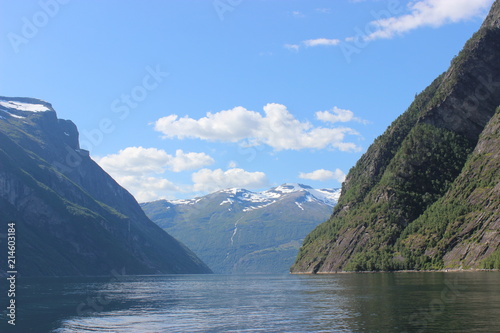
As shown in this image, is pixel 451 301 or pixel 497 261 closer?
pixel 451 301

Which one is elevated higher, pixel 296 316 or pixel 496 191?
pixel 496 191

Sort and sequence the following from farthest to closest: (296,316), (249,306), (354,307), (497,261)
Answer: (497,261) → (249,306) → (354,307) → (296,316)

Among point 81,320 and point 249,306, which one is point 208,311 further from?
point 81,320

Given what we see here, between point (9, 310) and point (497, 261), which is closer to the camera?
point (9, 310)

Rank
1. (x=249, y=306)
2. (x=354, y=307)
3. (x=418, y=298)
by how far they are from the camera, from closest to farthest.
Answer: (x=354, y=307), (x=418, y=298), (x=249, y=306)

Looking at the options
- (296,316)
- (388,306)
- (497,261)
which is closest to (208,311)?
(296,316)

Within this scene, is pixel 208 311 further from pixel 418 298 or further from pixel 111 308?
pixel 418 298

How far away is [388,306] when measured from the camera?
252 feet

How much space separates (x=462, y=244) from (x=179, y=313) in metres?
138

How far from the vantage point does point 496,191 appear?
193875 mm

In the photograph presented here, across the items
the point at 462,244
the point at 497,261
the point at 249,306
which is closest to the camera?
the point at 249,306

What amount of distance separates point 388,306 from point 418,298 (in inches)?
424

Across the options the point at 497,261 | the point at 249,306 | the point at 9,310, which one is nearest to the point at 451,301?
the point at 249,306

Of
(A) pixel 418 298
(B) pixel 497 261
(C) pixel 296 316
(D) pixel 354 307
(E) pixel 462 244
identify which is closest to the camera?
(C) pixel 296 316
